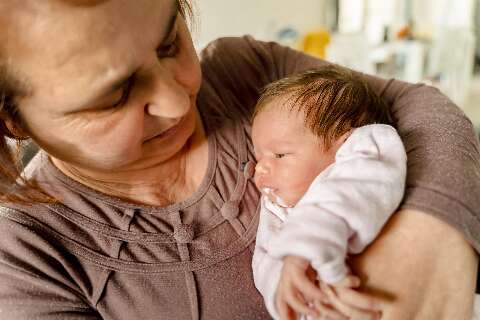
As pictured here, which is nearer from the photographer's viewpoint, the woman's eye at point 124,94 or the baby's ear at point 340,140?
the woman's eye at point 124,94

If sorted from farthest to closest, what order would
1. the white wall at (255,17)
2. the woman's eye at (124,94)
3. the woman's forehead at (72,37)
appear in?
1. the white wall at (255,17)
2. the woman's eye at (124,94)
3. the woman's forehead at (72,37)

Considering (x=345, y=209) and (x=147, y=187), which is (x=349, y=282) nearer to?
(x=345, y=209)

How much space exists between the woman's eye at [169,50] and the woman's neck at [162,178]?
0.78 feet

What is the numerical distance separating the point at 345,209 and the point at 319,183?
89 millimetres

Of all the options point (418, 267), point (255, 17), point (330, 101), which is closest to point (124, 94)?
point (330, 101)

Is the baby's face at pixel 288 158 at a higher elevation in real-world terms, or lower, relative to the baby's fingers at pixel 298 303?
higher

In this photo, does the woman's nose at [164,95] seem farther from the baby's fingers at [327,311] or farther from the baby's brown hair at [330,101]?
the baby's fingers at [327,311]

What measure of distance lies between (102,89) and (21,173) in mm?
304

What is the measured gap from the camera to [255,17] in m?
2.83

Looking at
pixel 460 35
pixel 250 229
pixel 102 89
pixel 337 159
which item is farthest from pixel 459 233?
pixel 460 35

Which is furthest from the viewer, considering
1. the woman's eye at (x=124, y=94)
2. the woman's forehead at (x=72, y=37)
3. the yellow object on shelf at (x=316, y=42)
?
the yellow object on shelf at (x=316, y=42)

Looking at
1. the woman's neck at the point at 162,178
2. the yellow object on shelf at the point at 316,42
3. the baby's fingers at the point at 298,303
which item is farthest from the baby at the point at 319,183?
the yellow object on shelf at the point at 316,42

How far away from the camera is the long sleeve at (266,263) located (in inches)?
31.3

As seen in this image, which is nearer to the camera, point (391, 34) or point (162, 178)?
point (162, 178)
